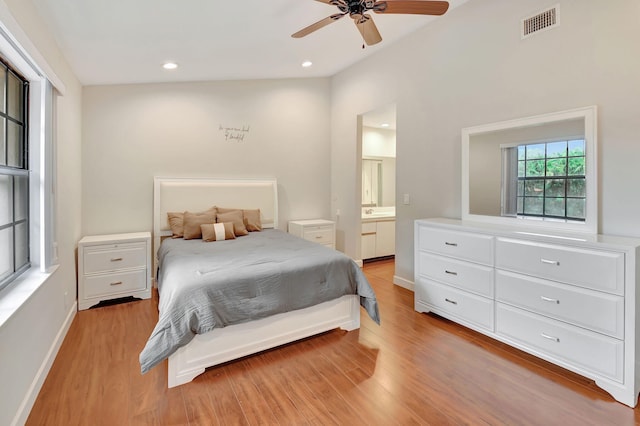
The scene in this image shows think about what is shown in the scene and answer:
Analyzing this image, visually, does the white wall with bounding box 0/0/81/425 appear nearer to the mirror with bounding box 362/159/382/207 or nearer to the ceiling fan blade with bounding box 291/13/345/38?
the ceiling fan blade with bounding box 291/13/345/38

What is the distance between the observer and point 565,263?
2100 millimetres

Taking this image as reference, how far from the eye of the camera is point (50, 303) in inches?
90.0

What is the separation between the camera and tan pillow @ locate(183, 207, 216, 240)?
3682 mm

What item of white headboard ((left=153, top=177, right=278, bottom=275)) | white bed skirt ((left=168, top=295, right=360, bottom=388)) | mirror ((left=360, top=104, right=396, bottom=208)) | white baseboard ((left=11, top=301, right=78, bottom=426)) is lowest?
white baseboard ((left=11, top=301, right=78, bottom=426))

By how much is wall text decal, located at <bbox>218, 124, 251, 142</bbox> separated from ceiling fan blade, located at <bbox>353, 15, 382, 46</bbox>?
2.35m

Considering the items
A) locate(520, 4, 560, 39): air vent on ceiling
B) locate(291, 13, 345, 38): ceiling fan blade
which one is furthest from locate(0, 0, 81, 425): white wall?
locate(520, 4, 560, 39): air vent on ceiling

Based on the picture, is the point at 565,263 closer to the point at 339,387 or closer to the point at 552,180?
the point at 552,180

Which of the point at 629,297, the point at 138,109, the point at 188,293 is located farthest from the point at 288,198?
the point at 629,297

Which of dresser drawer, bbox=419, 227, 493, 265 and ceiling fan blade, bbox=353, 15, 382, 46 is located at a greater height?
ceiling fan blade, bbox=353, 15, 382, 46

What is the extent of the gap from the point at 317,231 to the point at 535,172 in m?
2.76

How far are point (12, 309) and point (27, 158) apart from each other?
1.14 m

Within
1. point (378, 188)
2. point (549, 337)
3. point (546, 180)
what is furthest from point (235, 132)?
point (549, 337)

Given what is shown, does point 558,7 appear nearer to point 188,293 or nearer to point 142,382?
point 188,293

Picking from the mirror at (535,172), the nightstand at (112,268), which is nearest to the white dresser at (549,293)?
the mirror at (535,172)
